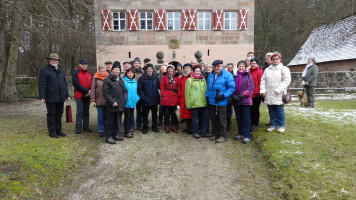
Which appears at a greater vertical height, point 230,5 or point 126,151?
point 230,5

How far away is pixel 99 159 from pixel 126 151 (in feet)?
1.90

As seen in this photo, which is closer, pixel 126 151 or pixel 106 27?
pixel 126 151

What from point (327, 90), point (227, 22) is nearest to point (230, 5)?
point (227, 22)

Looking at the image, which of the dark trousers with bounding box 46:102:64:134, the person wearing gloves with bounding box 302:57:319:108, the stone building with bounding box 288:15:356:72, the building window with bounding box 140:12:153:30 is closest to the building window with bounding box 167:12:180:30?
the building window with bounding box 140:12:153:30

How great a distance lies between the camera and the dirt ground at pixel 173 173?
338cm

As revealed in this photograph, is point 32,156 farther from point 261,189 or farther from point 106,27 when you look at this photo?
point 106,27

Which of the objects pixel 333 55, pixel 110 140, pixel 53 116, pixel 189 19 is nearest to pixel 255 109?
pixel 110 140

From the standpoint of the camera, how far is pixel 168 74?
20.4ft

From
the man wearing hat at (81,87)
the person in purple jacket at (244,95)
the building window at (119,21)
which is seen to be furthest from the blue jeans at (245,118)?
the building window at (119,21)

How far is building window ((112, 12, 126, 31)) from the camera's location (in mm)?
17625

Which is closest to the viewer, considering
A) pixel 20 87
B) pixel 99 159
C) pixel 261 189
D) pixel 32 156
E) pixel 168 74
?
pixel 261 189

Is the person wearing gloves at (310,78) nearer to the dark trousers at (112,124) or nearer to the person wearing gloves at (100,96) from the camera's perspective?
the dark trousers at (112,124)

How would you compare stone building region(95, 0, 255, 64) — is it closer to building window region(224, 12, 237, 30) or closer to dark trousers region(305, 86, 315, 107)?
building window region(224, 12, 237, 30)

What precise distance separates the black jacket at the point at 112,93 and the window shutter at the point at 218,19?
1408 cm
